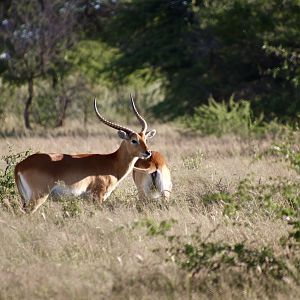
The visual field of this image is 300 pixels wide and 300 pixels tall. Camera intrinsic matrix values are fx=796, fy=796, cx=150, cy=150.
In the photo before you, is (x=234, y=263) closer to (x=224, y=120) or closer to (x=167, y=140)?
(x=167, y=140)

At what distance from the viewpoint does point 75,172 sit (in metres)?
8.65

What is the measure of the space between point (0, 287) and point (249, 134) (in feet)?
40.4

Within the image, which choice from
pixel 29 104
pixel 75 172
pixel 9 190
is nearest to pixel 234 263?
pixel 75 172

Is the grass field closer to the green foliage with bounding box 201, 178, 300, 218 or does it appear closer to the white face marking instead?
the green foliage with bounding box 201, 178, 300, 218

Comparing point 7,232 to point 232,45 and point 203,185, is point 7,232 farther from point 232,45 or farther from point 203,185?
point 232,45

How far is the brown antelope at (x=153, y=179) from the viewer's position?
9242 millimetres

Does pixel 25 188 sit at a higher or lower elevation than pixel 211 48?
higher

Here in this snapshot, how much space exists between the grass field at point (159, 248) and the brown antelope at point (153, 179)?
0.16 meters

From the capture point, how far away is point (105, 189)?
891cm

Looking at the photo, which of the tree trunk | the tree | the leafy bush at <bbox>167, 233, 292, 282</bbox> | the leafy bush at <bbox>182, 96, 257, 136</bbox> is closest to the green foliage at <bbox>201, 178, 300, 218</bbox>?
the leafy bush at <bbox>167, 233, 292, 282</bbox>

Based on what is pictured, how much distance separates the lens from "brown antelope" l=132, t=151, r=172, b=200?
9.24 m

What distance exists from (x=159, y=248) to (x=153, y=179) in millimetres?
3221

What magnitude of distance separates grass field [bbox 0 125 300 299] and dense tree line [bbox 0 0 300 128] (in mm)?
9531

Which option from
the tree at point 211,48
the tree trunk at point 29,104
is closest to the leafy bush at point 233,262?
the tree at point 211,48
